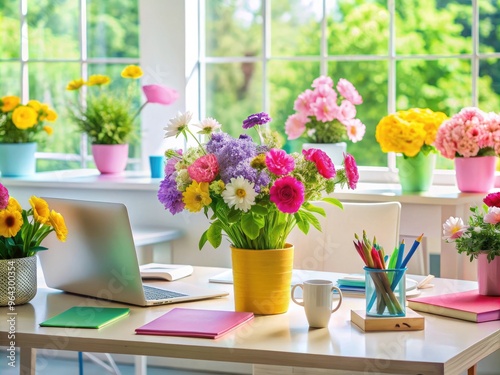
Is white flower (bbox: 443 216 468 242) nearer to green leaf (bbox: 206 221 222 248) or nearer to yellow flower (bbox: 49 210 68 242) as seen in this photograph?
green leaf (bbox: 206 221 222 248)

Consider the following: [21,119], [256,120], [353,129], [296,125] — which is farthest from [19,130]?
[256,120]

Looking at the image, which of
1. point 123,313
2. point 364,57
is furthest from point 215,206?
point 364,57

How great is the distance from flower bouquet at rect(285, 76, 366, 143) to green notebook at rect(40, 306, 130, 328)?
Result: 5.41ft

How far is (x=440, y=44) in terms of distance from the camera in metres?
7.23

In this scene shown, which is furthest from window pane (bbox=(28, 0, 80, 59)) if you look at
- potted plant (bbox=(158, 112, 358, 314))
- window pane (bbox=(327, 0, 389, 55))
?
window pane (bbox=(327, 0, 389, 55))

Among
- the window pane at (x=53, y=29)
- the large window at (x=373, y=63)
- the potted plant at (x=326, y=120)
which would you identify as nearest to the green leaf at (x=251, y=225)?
the potted plant at (x=326, y=120)

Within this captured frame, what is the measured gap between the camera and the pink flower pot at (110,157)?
13.6 feet

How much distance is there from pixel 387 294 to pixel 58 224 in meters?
0.83

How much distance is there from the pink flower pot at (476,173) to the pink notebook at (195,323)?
5.05 ft

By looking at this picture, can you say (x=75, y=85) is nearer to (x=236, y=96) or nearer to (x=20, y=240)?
(x=20, y=240)

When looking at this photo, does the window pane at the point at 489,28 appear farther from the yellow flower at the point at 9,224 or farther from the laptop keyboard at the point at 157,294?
the yellow flower at the point at 9,224

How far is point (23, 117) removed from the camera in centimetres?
417

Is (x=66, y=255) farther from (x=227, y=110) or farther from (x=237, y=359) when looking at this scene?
(x=227, y=110)

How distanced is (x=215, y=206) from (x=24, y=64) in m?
2.75
